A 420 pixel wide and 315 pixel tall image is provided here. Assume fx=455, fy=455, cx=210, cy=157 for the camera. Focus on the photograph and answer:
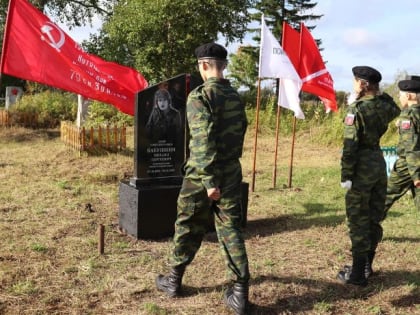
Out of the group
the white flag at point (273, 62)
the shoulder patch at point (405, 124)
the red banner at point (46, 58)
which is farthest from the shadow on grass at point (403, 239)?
the red banner at point (46, 58)

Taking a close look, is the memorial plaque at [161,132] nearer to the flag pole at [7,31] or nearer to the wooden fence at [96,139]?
the flag pole at [7,31]

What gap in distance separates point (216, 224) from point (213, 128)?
739 millimetres

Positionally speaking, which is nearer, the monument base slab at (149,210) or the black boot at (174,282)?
the black boot at (174,282)

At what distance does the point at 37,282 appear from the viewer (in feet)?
12.6

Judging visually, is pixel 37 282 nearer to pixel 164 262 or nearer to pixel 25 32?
pixel 164 262

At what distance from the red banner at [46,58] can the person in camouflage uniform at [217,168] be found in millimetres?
2710

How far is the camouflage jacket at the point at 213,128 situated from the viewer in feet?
10.5

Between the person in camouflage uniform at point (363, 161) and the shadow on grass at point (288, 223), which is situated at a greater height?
the person in camouflage uniform at point (363, 161)

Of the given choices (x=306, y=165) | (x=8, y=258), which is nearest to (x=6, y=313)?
(x=8, y=258)

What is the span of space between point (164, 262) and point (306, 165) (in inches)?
279

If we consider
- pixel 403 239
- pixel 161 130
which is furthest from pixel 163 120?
pixel 403 239

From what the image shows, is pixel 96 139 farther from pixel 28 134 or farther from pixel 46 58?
pixel 46 58

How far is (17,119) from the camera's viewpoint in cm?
1520

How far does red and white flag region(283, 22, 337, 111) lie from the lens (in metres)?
7.41
